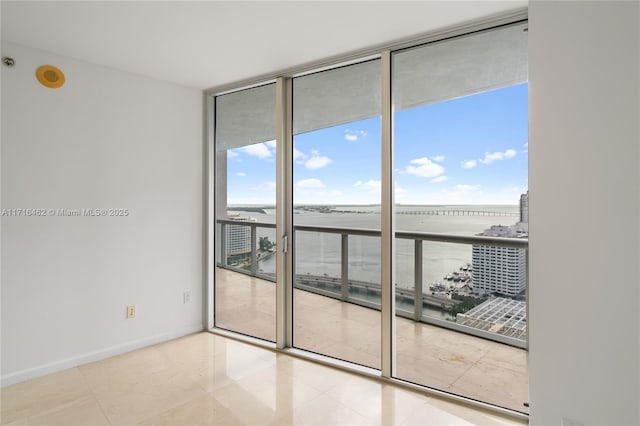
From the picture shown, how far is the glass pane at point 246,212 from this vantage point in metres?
3.31

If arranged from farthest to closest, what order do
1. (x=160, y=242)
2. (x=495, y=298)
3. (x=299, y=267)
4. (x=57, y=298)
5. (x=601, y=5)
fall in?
(x=160, y=242) → (x=299, y=267) → (x=57, y=298) → (x=495, y=298) → (x=601, y=5)

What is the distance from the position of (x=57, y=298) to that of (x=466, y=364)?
3.08 meters

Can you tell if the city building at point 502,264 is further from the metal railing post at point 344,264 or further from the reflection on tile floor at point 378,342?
the metal railing post at point 344,264

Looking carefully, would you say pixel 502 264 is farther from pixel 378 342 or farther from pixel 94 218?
pixel 94 218

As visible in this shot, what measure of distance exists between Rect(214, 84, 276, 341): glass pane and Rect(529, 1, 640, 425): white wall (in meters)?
2.14

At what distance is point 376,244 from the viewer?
2.73m

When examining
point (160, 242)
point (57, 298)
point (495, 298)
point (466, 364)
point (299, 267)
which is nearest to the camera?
point (495, 298)

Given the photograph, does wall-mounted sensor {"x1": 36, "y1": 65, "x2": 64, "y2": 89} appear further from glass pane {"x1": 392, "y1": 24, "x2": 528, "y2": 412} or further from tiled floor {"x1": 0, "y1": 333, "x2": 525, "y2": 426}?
glass pane {"x1": 392, "y1": 24, "x2": 528, "y2": 412}

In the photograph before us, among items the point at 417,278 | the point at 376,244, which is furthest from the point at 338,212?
the point at 417,278

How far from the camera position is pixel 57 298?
276cm

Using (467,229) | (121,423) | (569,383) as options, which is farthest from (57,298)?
(569,383)

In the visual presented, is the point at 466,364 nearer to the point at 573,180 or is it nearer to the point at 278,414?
the point at 278,414

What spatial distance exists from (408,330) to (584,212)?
4.89 feet

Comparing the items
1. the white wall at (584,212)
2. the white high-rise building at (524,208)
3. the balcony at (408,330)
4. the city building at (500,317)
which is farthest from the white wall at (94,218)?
the white wall at (584,212)
